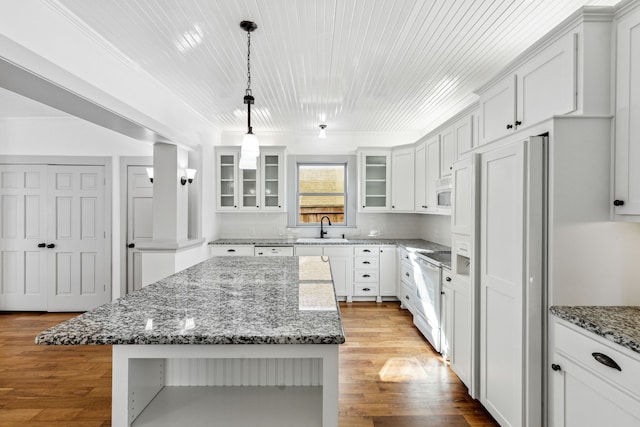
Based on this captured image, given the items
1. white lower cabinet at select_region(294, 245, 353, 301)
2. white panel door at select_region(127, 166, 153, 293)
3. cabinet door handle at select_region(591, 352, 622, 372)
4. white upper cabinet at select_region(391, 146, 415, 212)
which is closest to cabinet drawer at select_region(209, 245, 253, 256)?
white lower cabinet at select_region(294, 245, 353, 301)

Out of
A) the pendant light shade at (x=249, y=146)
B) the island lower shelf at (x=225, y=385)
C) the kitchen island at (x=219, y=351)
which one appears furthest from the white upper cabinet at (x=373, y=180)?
the island lower shelf at (x=225, y=385)

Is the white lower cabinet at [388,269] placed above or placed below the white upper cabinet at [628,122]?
below

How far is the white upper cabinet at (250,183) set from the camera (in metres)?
5.11

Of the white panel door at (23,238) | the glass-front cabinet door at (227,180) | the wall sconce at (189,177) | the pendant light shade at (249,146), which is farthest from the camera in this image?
the glass-front cabinet door at (227,180)

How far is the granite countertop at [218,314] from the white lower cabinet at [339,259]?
8.65 ft

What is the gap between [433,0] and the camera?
2035 mm

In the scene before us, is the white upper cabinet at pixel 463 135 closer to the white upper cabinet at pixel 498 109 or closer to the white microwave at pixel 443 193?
the white microwave at pixel 443 193

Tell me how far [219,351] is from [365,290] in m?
3.92

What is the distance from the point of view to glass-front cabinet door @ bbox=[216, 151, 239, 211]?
5.10 m

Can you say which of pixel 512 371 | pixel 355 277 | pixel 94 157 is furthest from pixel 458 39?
pixel 94 157

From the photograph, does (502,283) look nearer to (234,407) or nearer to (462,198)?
(462,198)

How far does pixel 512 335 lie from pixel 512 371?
0.20 meters

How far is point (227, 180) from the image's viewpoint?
514cm

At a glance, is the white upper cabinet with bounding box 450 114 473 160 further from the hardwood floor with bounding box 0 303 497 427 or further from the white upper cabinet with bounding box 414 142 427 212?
the hardwood floor with bounding box 0 303 497 427
